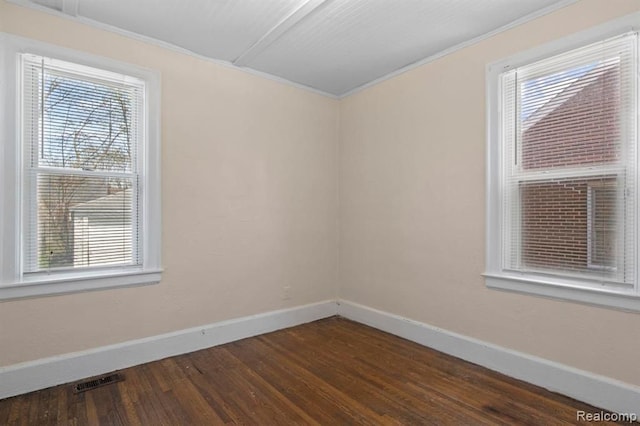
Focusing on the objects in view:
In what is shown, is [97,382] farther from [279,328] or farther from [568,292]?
[568,292]

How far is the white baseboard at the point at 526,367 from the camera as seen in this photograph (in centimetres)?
207

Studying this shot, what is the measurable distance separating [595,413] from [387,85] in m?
3.11

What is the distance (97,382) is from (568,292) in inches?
133

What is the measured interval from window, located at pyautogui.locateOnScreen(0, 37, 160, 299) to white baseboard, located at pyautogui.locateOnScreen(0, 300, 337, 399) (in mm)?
505

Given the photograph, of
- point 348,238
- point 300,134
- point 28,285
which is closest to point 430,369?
point 348,238

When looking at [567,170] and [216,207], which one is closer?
[567,170]

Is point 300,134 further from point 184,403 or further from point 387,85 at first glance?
point 184,403

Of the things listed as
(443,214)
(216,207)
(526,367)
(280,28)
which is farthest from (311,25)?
(526,367)

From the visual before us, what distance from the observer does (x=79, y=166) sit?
101 inches

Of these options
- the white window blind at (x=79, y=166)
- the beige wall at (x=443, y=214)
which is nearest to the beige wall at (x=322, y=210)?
the beige wall at (x=443, y=214)

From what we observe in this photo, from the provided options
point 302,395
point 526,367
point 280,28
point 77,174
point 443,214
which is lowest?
point 302,395

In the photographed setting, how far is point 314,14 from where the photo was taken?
246 cm

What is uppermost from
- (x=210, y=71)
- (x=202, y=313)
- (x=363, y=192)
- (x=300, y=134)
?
(x=210, y=71)

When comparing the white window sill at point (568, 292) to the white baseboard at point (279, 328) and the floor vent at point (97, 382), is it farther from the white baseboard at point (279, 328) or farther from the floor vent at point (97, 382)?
the floor vent at point (97, 382)
